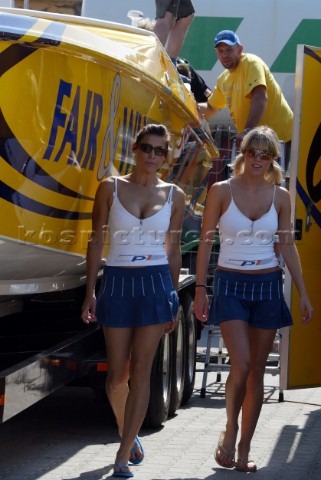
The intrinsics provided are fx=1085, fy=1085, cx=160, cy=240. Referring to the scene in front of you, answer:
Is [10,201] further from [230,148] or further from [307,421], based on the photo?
[230,148]

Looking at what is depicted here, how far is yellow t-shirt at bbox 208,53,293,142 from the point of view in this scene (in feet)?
27.2

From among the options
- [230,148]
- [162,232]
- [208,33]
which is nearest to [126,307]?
[162,232]

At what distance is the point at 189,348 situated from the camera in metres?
8.52

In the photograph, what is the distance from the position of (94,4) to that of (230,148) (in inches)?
143

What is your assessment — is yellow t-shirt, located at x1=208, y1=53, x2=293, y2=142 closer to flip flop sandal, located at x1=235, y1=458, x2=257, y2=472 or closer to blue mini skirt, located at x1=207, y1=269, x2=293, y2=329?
blue mini skirt, located at x1=207, y1=269, x2=293, y2=329

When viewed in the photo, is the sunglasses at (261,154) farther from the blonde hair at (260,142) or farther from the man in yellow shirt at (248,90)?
the man in yellow shirt at (248,90)

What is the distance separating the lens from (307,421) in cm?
761

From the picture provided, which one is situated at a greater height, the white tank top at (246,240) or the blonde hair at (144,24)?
the blonde hair at (144,24)

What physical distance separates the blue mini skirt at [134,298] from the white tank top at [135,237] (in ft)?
0.16

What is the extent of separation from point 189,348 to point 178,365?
1.66ft

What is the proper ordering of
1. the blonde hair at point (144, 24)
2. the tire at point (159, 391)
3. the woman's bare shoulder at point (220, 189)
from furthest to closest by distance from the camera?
the blonde hair at point (144, 24) < the tire at point (159, 391) < the woman's bare shoulder at point (220, 189)

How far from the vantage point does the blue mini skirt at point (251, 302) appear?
19.3 feet

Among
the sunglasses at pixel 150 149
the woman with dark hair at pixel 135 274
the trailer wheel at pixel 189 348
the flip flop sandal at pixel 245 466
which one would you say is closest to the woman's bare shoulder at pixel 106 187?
the woman with dark hair at pixel 135 274

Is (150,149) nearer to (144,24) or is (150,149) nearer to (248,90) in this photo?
(144,24)
